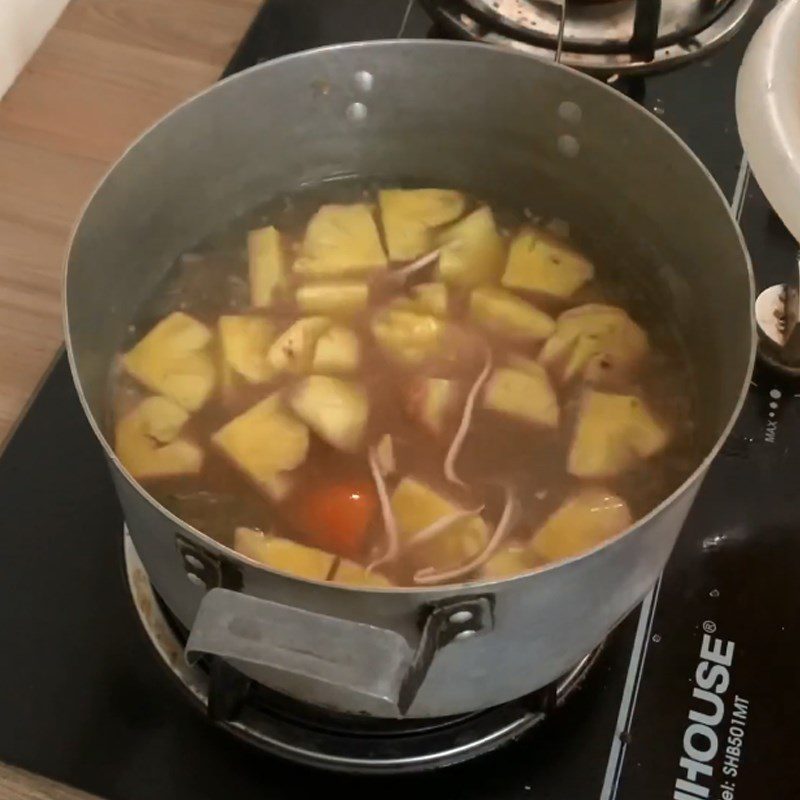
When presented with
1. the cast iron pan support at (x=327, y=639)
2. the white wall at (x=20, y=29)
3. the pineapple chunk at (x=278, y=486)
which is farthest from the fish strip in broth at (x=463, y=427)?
the white wall at (x=20, y=29)

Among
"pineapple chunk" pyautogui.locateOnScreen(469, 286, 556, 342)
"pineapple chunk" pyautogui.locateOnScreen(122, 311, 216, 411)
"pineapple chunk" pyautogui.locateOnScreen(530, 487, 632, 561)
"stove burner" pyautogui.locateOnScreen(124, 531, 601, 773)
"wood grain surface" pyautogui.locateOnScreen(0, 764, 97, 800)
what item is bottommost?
"wood grain surface" pyautogui.locateOnScreen(0, 764, 97, 800)

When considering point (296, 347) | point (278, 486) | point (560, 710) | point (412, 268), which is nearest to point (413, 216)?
point (412, 268)

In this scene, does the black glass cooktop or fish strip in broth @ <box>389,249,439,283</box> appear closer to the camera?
the black glass cooktop

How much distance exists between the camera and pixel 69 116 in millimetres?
890

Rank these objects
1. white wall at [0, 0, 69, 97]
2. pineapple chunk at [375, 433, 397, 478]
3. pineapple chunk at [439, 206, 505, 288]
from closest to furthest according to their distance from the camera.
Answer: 1. pineapple chunk at [375, 433, 397, 478]
2. pineapple chunk at [439, 206, 505, 288]
3. white wall at [0, 0, 69, 97]

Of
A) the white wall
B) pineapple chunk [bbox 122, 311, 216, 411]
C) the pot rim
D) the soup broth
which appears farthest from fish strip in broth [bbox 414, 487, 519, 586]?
the white wall

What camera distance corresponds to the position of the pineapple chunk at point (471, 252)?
0.76 metres

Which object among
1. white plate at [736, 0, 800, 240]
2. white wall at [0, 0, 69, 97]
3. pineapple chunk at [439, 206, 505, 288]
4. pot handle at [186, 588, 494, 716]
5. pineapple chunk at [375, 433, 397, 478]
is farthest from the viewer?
white wall at [0, 0, 69, 97]

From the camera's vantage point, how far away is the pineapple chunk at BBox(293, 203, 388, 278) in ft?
2.49

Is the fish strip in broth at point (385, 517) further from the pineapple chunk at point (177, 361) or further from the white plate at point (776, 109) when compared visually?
the white plate at point (776, 109)

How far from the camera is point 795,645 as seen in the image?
661mm

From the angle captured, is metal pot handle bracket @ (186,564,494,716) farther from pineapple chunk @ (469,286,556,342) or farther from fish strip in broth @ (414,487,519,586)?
pineapple chunk @ (469,286,556,342)

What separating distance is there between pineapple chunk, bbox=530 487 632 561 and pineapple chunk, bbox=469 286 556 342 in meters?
0.14

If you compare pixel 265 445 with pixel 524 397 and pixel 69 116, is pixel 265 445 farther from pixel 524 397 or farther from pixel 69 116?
pixel 69 116
